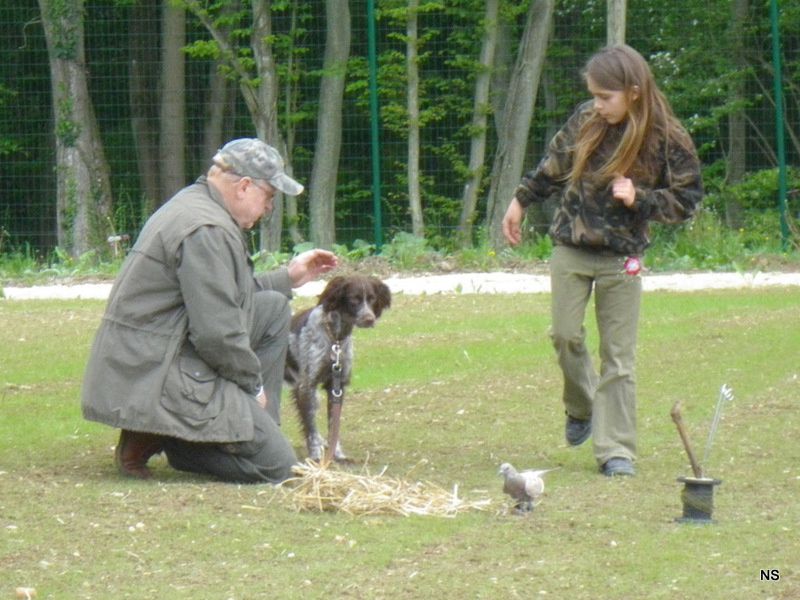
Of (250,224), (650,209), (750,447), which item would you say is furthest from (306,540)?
(750,447)

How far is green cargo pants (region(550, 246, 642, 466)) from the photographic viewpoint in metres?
6.89

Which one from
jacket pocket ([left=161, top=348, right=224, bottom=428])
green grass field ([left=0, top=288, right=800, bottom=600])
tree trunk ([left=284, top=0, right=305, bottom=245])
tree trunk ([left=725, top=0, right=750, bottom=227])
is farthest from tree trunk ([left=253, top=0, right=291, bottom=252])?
jacket pocket ([left=161, top=348, right=224, bottom=428])

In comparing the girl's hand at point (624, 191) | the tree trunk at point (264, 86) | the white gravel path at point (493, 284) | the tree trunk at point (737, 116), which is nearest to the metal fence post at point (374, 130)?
the tree trunk at point (264, 86)

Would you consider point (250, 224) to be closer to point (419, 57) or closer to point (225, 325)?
point (225, 325)

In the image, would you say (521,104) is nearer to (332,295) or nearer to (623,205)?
(332,295)

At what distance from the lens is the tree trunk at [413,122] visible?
19250 millimetres

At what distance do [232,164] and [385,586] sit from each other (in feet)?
8.08

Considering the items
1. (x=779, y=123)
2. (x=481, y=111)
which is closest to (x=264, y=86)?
→ (x=481, y=111)

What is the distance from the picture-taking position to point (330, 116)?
20.4 meters

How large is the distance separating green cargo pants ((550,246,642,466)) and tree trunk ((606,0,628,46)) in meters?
10.7

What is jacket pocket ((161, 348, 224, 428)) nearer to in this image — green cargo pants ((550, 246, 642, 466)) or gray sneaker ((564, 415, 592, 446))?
green cargo pants ((550, 246, 642, 466))

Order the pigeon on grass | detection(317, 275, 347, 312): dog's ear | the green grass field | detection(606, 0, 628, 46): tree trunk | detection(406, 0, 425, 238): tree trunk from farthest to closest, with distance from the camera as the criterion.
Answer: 1. detection(406, 0, 425, 238): tree trunk
2. detection(606, 0, 628, 46): tree trunk
3. detection(317, 275, 347, 312): dog's ear
4. the pigeon on grass
5. the green grass field

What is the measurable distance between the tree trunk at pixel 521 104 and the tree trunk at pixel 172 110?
4403mm

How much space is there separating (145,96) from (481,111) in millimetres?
4663
